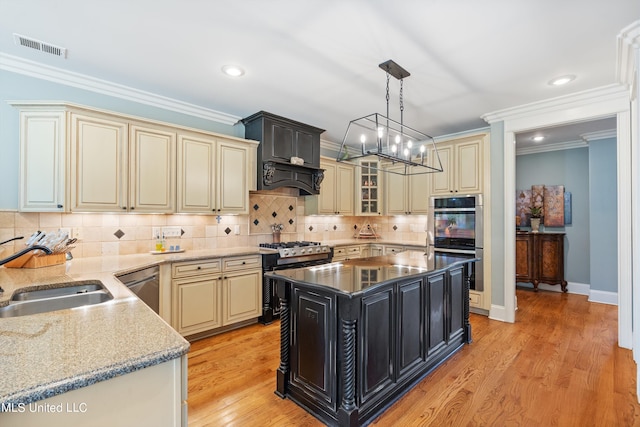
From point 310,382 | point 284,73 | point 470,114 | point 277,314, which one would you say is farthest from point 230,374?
point 470,114

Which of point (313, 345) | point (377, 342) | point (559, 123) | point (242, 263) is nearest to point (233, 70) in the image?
point (242, 263)

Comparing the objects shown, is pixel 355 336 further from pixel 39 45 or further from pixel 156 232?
pixel 39 45

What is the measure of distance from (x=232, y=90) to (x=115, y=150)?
4.16 feet

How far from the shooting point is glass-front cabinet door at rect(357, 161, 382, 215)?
17.4 ft

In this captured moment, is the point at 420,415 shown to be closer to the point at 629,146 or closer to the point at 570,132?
the point at 629,146

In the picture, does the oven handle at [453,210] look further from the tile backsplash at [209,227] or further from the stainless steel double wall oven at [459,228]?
the tile backsplash at [209,227]

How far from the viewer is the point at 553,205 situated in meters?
5.38

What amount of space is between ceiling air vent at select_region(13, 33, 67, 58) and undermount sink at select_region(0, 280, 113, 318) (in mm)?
1919

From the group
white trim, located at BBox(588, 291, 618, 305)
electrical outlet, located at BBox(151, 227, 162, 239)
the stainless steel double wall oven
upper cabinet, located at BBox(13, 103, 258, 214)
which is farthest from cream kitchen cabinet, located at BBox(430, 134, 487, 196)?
electrical outlet, located at BBox(151, 227, 162, 239)

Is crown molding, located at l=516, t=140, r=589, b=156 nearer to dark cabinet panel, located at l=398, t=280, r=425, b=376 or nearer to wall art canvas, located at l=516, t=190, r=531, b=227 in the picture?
wall art canvas, located at l=516, t=190, r=531, b=227

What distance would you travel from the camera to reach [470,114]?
154 inches

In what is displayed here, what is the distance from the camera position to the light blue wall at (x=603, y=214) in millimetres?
4566

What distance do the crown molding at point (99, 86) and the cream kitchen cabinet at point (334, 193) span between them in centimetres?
179

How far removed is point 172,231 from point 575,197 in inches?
251
